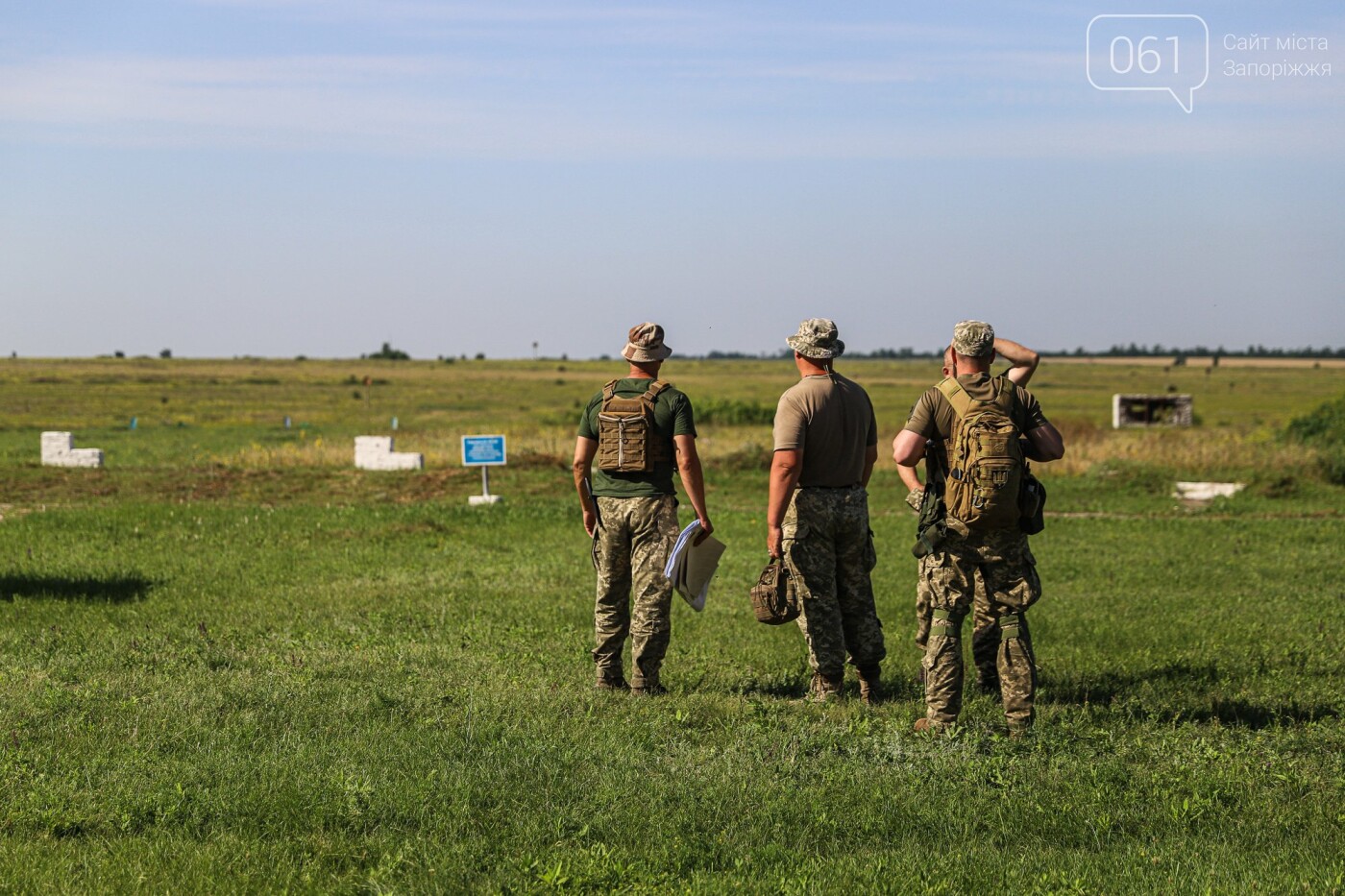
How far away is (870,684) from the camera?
314 inches

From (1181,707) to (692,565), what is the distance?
10.2 ft

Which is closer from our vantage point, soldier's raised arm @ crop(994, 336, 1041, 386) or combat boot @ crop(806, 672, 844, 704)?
soldier's raised arm @ crop(994, 336, 1041, 386)

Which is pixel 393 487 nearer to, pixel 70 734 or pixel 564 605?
pixel 564 605

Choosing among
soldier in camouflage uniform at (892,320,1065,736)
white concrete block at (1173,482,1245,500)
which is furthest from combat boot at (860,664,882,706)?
white concrete block at (1173,482,1245,500)

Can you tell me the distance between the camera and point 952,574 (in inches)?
272

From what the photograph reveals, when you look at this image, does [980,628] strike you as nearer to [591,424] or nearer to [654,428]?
[654,428]

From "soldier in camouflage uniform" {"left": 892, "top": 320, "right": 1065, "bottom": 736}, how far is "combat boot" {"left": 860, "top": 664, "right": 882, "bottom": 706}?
3.23 ft

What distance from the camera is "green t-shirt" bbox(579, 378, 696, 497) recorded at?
25.5 feet

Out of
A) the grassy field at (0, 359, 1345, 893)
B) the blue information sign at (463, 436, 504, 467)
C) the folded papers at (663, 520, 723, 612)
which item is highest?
the blue information sign at (463, 436, 504, 467)

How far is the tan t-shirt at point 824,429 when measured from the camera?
7.54 meters

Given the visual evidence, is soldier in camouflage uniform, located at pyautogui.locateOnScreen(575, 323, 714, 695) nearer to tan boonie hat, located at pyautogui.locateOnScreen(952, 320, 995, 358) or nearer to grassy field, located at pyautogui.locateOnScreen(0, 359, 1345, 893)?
grassy field, located at pyautogui.locateOnScreen(0, 359, 1345, 893)

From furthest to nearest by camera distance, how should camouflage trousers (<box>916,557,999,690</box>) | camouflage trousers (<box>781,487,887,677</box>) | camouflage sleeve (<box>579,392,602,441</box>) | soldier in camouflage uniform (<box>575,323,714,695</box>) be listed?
camouflage sleeve (<box>579,392,602,441</box>), soldier in camouflage uniform (<box>575,323,714,695</box>), camouflage trousers (<box>781,487,887,677</box>), camouflage trousers (<box>916,557,999,690</box>)

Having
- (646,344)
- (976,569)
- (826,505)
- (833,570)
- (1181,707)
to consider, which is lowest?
(1181,707)

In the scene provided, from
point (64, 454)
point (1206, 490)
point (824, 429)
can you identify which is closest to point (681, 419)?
point (824, 429)
